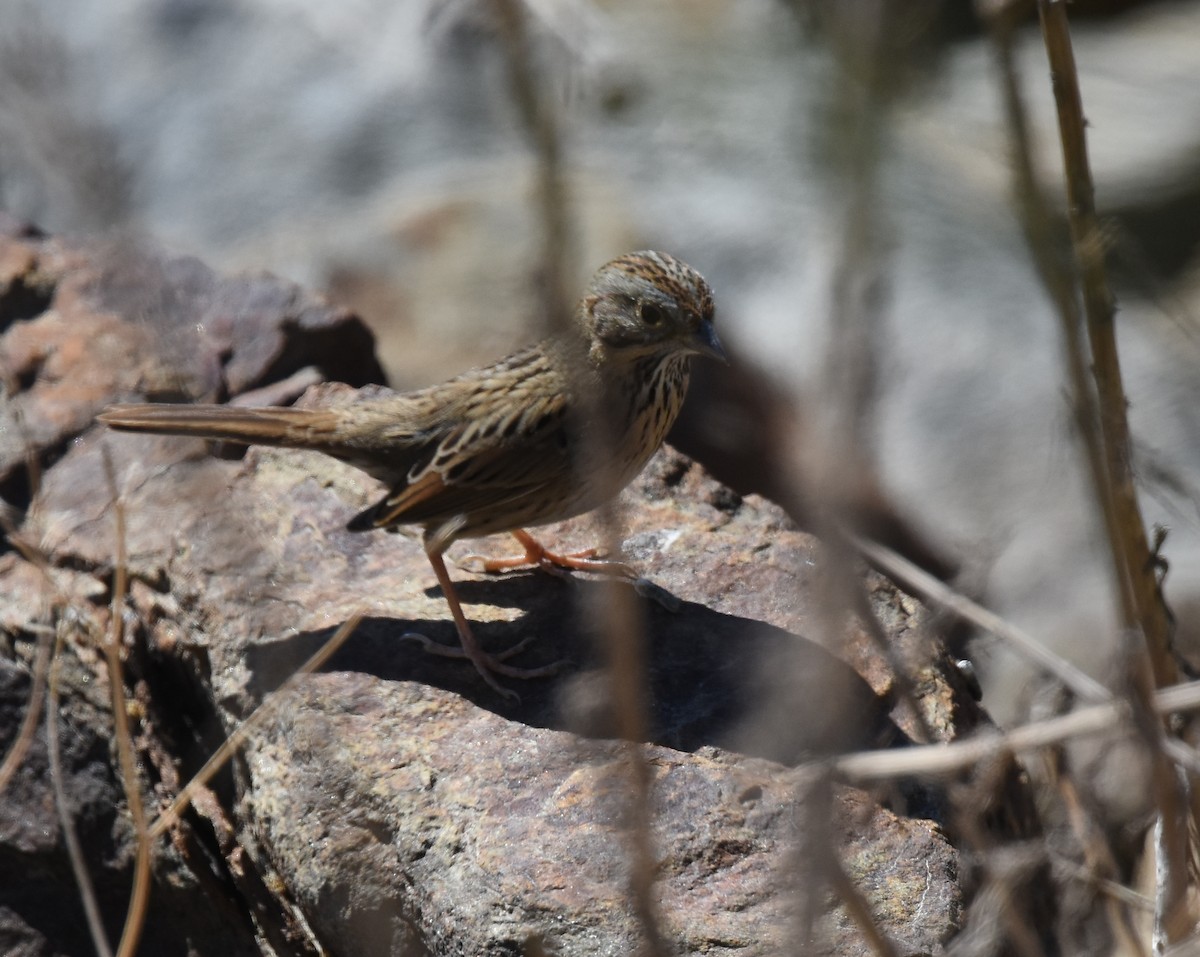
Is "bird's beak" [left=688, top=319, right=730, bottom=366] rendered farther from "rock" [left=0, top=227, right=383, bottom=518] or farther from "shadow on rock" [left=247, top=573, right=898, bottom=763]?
"rock" [left=0, top=227, right=383, bottom=518]

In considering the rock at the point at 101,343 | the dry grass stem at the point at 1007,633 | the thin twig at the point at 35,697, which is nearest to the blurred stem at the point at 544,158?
the dry grass stem at the point at 1007,633

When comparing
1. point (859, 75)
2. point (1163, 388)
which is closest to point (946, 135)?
point (1163, 388)

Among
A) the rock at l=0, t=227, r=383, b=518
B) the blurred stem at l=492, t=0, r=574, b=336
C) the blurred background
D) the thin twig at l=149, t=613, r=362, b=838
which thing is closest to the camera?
the blurred stem at l=492, t=0, r=574, b=336

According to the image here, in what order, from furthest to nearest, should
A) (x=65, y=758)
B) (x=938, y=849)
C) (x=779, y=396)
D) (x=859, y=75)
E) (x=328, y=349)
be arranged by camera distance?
1. (x=779, y=396)
2. (x=328, y=349)
3. (x=65, y=758)
4. (x=938, y=849)
5. (x=859, y=75)

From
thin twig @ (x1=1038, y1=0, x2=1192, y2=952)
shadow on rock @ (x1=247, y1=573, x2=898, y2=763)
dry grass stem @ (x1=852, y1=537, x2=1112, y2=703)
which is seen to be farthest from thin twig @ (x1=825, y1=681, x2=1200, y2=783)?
shadow on rock @ (x1=247, y1=573, x2=898, y2=763)

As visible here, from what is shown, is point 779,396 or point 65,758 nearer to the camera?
point 65,758

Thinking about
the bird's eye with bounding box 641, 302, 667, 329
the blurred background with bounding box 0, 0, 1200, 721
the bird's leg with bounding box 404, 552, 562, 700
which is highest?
the blurred background with bounding box 0, 0, 1200, 721

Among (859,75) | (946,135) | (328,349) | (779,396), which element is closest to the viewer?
(859,75)

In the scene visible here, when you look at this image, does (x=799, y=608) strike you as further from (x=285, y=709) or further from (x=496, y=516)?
(x=285, y=709)

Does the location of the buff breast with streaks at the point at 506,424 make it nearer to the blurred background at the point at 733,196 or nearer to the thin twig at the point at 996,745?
the blurred background at the point at 733,196
